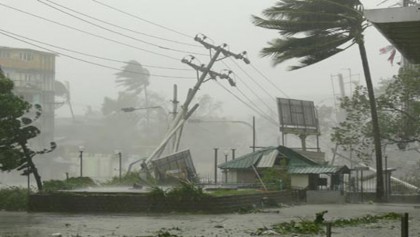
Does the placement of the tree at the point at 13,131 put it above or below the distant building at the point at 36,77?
below

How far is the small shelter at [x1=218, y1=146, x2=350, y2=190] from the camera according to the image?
36.3 meters

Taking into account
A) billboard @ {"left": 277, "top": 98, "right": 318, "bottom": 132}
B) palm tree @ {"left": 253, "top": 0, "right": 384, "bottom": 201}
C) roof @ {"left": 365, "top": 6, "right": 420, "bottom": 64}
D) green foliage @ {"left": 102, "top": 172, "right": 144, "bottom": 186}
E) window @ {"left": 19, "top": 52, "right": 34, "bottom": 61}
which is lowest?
green foliage @ {"left": 102, "top": 172, "right": 144, "bottom": 186}

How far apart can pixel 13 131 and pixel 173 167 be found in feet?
59.0

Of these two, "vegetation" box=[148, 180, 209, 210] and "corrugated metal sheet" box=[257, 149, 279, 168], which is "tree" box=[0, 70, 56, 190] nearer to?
"vegetation" box=[148, 180, 209, 210]

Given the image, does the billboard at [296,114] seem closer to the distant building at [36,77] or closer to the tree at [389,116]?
the tree at [389,116]

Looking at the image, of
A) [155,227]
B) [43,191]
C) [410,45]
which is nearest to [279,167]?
[43,191]

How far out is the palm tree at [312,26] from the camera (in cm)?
3173

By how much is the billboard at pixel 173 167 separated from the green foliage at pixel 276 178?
7.17 metres

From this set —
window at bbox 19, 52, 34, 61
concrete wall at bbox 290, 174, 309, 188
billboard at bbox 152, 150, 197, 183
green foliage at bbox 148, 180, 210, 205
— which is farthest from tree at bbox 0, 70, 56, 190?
window at bbox 19, 52, 34, 61

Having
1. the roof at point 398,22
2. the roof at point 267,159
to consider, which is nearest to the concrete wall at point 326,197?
the roof at point 267,159

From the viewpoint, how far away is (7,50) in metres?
66.2

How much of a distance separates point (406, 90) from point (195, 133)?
58.5 meters

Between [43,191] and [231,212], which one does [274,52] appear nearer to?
[231,212]

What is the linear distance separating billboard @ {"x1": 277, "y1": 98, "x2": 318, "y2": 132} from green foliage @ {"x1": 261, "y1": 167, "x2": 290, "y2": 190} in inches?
468
